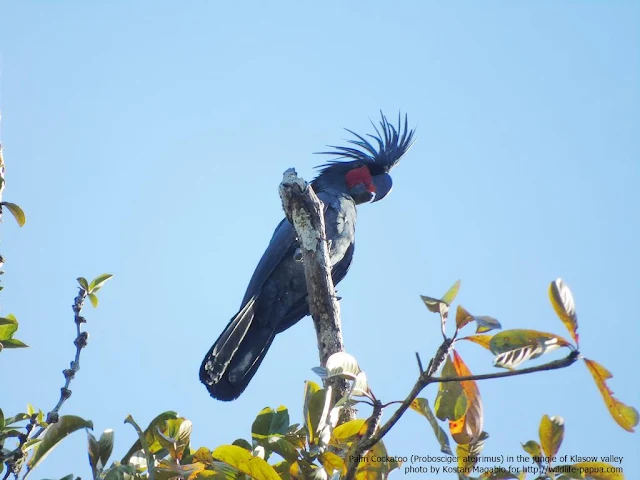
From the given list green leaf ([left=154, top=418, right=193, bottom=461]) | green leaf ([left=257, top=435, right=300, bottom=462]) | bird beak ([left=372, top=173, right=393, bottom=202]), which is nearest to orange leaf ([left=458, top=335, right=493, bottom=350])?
green leaf ([left=257, top=435, right=300, bottom=462])

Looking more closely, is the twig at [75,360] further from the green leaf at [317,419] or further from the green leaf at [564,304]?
the green leaf at [564,304]

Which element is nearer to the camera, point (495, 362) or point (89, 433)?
point (495, 362)

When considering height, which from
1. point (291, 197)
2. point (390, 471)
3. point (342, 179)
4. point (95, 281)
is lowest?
point (390, 471)

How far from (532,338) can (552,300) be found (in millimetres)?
128

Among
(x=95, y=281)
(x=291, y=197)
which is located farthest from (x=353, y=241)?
(x=95, y=281)

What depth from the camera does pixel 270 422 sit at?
293 centimetres

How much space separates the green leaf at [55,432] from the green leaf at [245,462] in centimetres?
53

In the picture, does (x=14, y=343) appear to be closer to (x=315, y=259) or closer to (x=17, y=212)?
(x=17, y=212)

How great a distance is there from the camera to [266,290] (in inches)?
239

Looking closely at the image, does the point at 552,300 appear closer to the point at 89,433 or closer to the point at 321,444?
the point at 321,444

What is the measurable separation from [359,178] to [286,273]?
1.61 metres

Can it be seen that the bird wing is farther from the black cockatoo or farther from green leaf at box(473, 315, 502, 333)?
green leaf at box(473, 315, 502, 333)

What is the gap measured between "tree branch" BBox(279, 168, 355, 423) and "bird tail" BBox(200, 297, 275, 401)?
128cm

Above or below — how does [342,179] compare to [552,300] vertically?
above
